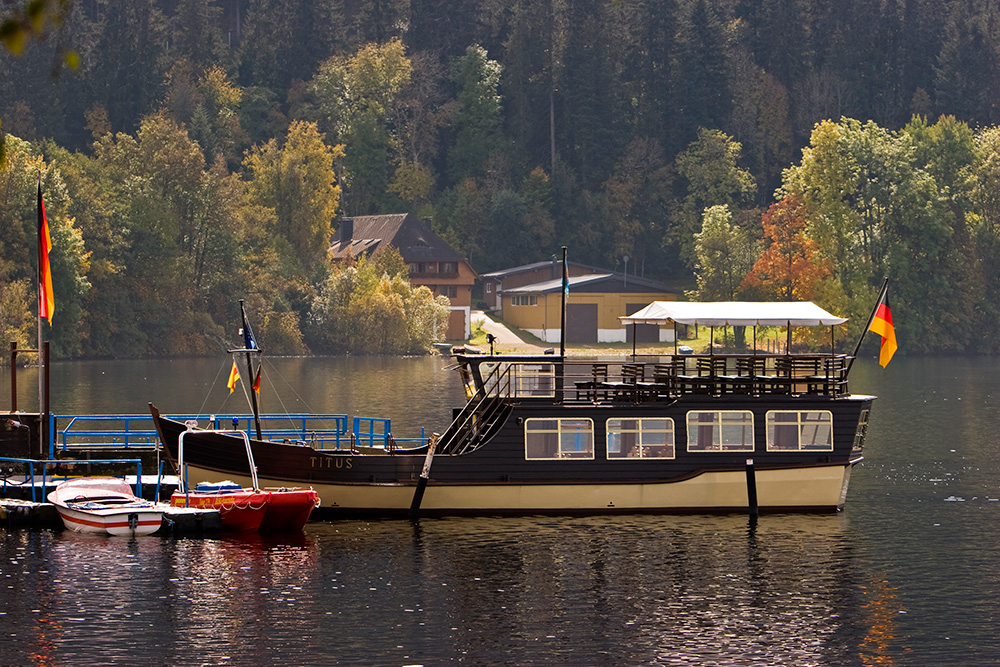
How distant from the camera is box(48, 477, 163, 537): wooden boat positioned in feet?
145

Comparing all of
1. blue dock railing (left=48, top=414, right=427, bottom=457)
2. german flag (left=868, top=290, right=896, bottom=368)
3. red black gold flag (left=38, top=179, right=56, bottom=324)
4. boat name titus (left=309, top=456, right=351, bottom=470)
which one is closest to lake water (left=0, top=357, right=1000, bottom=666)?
boat name titus (left=309, top=456, right=351, bottom=470)

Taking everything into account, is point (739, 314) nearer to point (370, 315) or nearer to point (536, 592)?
point (536, 592)

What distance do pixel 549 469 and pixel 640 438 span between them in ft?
9.80

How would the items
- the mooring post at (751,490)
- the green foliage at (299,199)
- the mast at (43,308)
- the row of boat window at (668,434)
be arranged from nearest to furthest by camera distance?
the row of boat window at (668,434) < the mooring post at (751,490) < the mast at (43,308) < the green foliage at (299,199)

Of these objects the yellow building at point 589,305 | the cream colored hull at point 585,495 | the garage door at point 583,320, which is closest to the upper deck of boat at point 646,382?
the cream colored hull at point 585,495

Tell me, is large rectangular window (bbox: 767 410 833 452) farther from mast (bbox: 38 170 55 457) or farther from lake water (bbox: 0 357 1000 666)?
mast (bbox: 38 170 55 457)

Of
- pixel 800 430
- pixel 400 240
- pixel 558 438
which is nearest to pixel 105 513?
pixel 558 438

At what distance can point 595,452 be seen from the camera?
151 ft

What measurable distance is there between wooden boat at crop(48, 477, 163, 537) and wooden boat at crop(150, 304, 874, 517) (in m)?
2.51

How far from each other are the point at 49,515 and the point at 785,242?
124 m

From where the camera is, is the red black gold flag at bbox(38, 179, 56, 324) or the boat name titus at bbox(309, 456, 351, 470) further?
the red black gold flag at bbox(38, 179, 56, 324)

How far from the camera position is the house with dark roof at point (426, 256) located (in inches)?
6845

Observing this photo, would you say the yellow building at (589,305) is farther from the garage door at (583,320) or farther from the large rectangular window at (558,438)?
the large rectangular window at (558,438)

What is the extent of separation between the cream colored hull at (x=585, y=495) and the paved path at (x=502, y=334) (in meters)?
102
